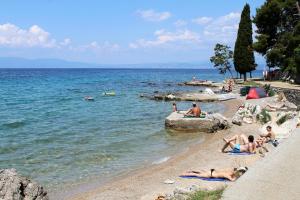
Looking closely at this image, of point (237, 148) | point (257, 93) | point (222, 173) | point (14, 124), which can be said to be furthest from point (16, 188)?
point (257, 93)

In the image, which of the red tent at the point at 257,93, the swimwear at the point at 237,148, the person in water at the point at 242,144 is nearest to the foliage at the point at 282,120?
the person in water at the point at 242,144

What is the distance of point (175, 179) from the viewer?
14.7 meters

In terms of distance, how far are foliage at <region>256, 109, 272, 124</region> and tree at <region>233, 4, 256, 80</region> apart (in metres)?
35.0

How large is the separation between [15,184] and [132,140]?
12839 millimetres

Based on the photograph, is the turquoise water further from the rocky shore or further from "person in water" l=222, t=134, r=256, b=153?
"person in water" l=222, t=134, r=256, b=153

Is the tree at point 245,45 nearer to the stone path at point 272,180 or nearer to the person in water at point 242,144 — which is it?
the person in water at point 242,144

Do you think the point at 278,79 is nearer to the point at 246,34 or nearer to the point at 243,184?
the point at 246,34

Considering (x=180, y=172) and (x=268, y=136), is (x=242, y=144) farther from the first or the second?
(x=180, y=172)

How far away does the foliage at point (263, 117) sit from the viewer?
25.3 m

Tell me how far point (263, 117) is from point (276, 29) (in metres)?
36.3

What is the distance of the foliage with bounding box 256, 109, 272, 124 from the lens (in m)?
25.3

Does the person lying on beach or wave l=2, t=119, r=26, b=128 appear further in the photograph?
wave l=2, t=119, r=26, b=128

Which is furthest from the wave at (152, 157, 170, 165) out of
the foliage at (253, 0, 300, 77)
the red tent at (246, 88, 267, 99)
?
the foliage at (253, 0, 300, 77)

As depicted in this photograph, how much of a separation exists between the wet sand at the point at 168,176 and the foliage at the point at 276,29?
36353 mm
